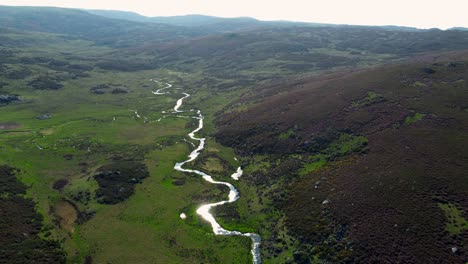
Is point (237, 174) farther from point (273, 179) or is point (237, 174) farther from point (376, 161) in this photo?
point (376, 161)

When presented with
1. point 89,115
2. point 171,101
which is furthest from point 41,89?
point 171,101

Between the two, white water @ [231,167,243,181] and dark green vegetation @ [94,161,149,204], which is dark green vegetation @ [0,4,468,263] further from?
white water @ [231,167,243,181]

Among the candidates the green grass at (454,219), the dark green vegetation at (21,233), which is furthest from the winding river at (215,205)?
the green grass at (454,219)

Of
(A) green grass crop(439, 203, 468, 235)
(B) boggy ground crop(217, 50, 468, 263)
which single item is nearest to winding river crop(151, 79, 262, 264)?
(B) boggy ground crop(217, 50, 468, 263)

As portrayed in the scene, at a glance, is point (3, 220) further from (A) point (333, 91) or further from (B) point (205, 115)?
(A) point (333, 91)

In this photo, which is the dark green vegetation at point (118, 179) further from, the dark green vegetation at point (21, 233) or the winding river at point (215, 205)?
the dark green vegetation at point (21, 233)

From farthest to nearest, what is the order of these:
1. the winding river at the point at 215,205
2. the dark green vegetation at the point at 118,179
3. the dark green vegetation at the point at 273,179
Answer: the dark green vegetation at the point at 118,179 → the winding river at the point at 215,205 → the dark green vegetation at the point at 273,179

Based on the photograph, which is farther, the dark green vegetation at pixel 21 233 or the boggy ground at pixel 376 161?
the boggy ground at pixel 376 161
